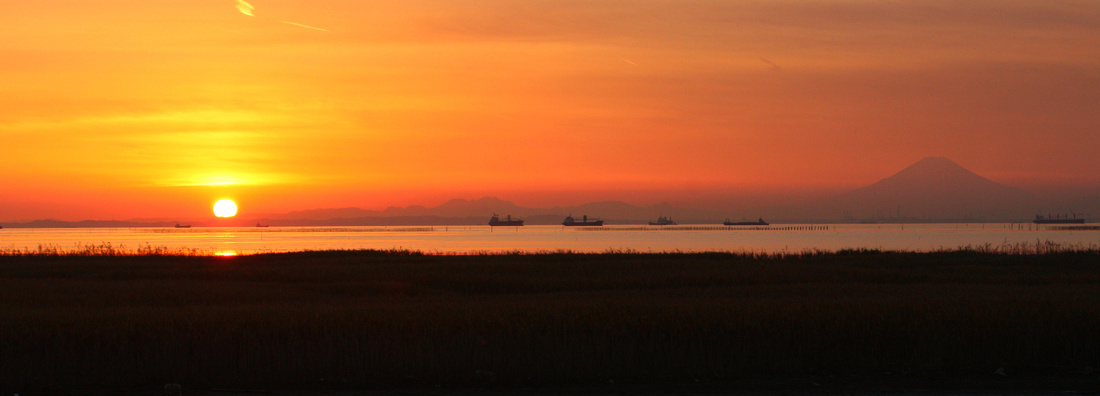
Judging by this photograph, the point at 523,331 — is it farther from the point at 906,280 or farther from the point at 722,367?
the point at 906,280

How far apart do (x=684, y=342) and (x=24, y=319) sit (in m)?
11.8

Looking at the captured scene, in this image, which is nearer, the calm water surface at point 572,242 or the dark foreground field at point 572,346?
the dark foreground field at point 572,346

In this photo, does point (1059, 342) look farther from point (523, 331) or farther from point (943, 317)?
point (523, 331)

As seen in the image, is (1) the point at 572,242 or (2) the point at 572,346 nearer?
(2) the point at 572,346

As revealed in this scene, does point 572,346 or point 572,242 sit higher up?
point 572,346

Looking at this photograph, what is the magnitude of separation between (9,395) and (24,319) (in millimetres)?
4975

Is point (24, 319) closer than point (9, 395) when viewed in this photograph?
No

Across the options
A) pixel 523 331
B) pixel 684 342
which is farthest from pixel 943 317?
pixel 523 331

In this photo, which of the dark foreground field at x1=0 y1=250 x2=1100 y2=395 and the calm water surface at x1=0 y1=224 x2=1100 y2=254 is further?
the calm water surface at x1=0 y1=224 x2=1100 y2=254

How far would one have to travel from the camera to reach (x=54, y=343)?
13312 mm

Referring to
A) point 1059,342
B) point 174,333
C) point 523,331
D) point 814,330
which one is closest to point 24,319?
point 174,333

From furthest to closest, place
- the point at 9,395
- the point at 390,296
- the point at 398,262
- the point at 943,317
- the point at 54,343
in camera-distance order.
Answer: the point at 398,262, the point at 390,296, the point at 943,317, the point at 54,343, the point at 9,395

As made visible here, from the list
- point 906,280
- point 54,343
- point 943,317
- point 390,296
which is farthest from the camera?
point 906,280

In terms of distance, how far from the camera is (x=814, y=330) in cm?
1412
